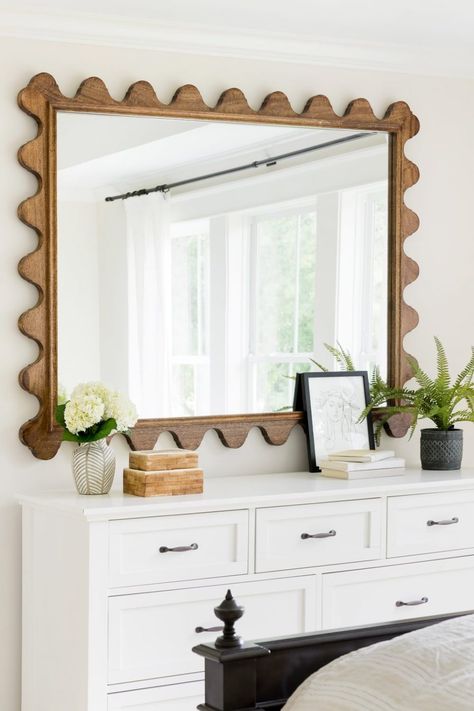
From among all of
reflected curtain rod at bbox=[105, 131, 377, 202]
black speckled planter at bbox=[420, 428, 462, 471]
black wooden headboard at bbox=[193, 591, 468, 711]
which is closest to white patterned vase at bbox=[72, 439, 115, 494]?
reflected curtain rod at bbox=[105, 131, 377, 202]

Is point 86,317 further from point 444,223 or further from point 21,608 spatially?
point 444,223

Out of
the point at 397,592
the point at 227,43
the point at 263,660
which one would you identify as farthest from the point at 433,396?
the point at 263,660

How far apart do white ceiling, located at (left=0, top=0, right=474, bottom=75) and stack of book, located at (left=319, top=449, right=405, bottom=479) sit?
140 cm

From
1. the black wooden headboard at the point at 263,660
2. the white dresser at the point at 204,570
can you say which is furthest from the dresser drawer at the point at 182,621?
the black wooden headboard at the point at 263,660

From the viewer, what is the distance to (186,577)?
123 inches

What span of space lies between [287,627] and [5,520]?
94 centimetres

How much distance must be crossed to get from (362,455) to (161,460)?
29.7 inches

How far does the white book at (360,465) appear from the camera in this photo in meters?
3.59

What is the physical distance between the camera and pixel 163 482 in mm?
3205

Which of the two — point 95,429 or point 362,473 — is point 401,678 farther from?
point 362,473

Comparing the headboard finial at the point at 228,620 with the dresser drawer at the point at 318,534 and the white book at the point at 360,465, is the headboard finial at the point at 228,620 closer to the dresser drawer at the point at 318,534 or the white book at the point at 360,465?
the dresser drawer at the point at 318,534

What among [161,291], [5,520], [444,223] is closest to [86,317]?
[161,291]

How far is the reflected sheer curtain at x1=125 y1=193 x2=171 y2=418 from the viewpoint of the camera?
3561 mm

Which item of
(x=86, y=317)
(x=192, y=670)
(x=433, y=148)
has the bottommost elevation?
(x=192, y=670)
